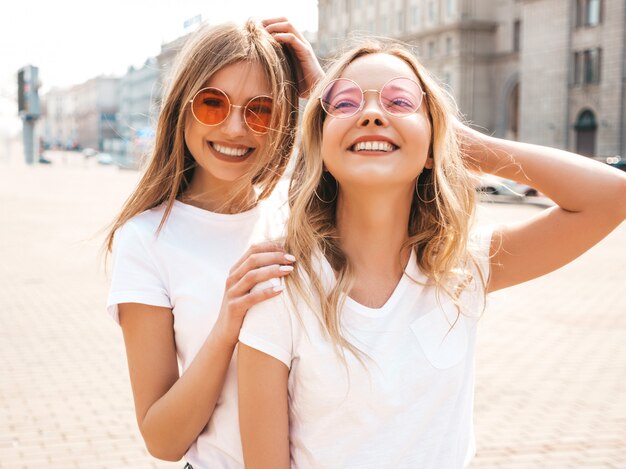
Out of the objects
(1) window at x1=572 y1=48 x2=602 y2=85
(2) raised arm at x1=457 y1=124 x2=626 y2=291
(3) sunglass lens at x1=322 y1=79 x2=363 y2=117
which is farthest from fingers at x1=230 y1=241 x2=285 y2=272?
(1) window at x1=572 y1=48 x2=602 y2=85

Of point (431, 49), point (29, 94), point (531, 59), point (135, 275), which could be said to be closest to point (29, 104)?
point (29, 94)

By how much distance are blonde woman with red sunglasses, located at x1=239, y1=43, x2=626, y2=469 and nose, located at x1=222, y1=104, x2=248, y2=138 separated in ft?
0.72

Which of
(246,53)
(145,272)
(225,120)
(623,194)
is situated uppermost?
(246,53)

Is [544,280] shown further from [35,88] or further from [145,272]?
[35,88]

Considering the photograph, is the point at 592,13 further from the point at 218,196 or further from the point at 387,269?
the point at 387,269

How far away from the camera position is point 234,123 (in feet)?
6.82

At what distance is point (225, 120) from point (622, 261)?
14.2 m

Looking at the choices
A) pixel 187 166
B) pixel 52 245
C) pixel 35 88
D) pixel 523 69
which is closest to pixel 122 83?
pixel 35 88

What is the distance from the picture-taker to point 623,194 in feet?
6.79

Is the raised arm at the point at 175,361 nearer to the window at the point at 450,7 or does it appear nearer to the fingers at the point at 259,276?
the fingers at the point at 259,276

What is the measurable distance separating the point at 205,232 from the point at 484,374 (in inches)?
212

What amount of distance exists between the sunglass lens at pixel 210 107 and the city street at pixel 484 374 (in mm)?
544

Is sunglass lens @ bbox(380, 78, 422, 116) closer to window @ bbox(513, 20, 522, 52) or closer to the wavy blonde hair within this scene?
the wavy blonde hair

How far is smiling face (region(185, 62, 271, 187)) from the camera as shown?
2.08m
